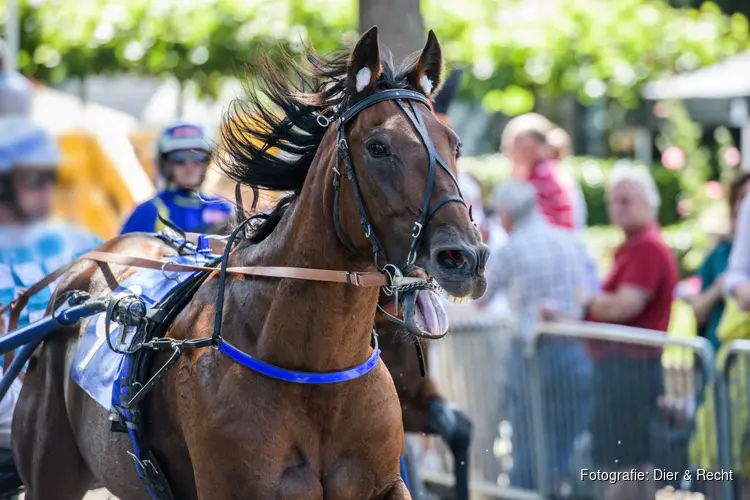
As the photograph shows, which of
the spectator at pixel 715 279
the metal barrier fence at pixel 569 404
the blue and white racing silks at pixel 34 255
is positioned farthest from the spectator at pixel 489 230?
the blue and white racing silks at pixel 34 255

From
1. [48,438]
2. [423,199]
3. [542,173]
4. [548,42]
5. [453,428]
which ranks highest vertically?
[548,42]

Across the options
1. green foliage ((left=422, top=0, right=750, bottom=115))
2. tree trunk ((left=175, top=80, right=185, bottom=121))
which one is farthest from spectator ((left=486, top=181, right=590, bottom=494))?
tree trunk ((left=175, top=80, right=185, bottom=121))

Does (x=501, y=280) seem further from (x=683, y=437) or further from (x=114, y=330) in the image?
(x=114, y=330)

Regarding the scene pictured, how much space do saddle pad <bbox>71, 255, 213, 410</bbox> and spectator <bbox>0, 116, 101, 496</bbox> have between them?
36.3 inches

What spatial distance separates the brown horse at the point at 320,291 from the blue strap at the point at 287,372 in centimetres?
2

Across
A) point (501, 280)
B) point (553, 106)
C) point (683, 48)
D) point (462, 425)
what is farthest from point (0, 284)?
point (553, 106)

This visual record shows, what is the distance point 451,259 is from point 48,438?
80.8 inches

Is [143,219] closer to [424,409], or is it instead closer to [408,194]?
[424,409]

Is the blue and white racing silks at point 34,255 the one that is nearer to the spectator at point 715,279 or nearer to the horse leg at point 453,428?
the horse leg at point 453,428

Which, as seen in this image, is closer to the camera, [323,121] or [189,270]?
[323,121]

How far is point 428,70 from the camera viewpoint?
362cm

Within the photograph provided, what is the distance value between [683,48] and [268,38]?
5.58 meters

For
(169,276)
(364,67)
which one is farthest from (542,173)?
(364,67)

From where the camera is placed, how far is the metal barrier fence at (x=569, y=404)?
20.4 feet
